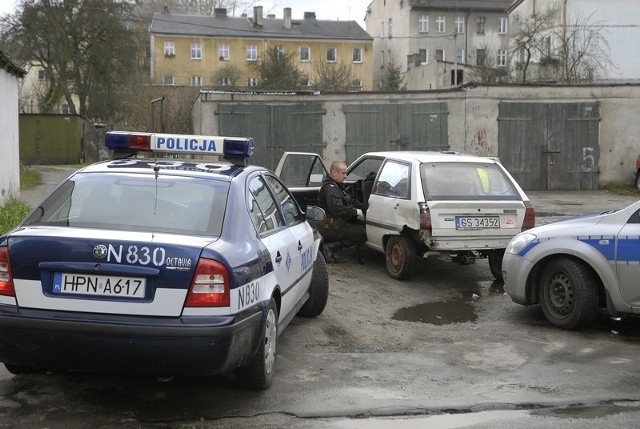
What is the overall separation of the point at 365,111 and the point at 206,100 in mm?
4805

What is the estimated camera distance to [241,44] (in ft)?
207


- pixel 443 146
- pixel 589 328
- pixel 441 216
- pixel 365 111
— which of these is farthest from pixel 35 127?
pixel 589 328

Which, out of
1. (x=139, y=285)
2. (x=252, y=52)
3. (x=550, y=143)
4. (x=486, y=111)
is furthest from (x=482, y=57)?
(x=139, y=285)

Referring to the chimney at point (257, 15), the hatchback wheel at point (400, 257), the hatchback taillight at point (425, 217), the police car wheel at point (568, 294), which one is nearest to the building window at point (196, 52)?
the chimney at point (257, 15)

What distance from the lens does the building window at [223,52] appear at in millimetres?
62688

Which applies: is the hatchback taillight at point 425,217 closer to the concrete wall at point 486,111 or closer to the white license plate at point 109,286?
the white license plate at point 109,286

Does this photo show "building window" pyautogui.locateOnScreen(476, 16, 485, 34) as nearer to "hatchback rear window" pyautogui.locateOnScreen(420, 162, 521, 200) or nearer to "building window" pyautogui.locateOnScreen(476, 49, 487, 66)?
"building window" pyautogui.locateOnScreen(476, 49, 487, 66)

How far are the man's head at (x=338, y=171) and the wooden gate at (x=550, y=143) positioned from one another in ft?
41.1

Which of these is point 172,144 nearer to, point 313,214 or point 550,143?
point 313,214

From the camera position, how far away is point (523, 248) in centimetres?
715

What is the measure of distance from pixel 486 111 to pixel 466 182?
42.7 feet

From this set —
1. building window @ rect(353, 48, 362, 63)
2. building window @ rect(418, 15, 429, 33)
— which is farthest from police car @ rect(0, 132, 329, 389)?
building window @ rect(418, 15, 429, 33)

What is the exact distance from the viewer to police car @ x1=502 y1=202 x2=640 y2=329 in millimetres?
6324

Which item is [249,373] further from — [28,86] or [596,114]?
[28,86]
